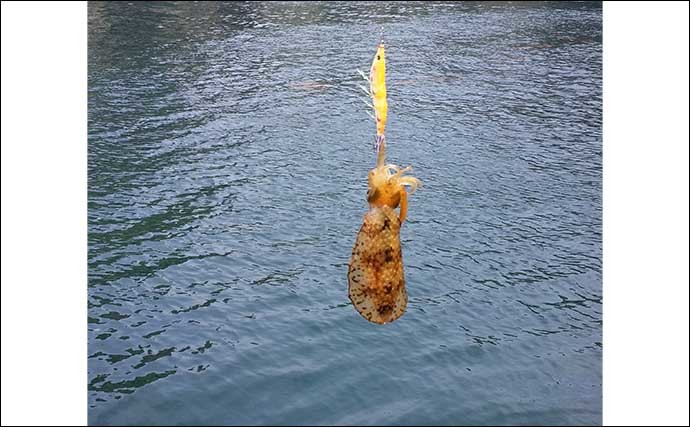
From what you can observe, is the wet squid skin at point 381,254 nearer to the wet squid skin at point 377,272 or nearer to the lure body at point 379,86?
the wet squid skin at point 377,272

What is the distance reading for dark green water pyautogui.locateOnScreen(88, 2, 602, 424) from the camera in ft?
66.9

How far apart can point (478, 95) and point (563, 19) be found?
20732 millimetres

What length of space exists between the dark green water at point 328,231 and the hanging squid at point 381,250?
285 inches

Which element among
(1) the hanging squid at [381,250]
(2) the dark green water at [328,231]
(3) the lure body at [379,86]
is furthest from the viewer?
(2) the dark green water at [328,231]

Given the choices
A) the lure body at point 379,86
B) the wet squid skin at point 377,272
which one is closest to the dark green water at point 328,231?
the wet squid skin at point 377,272

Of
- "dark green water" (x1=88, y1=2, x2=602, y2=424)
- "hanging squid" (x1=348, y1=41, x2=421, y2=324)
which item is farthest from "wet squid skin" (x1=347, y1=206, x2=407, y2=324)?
"dark green water" (x1=88, y1=2, x2=602, y2=424)

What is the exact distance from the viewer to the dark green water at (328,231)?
20.4 m

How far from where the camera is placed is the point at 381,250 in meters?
11.8

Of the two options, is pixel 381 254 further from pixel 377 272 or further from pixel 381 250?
pixel 377 272

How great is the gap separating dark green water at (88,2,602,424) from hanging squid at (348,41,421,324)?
724 centimetres

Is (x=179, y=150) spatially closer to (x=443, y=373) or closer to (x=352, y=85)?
(x=352, y=85)

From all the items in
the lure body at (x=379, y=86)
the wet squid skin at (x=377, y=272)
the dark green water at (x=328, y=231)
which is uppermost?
the lure body at (x=379, y=86)

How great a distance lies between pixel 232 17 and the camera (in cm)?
6062

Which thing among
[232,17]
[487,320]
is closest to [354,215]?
[487,320]
